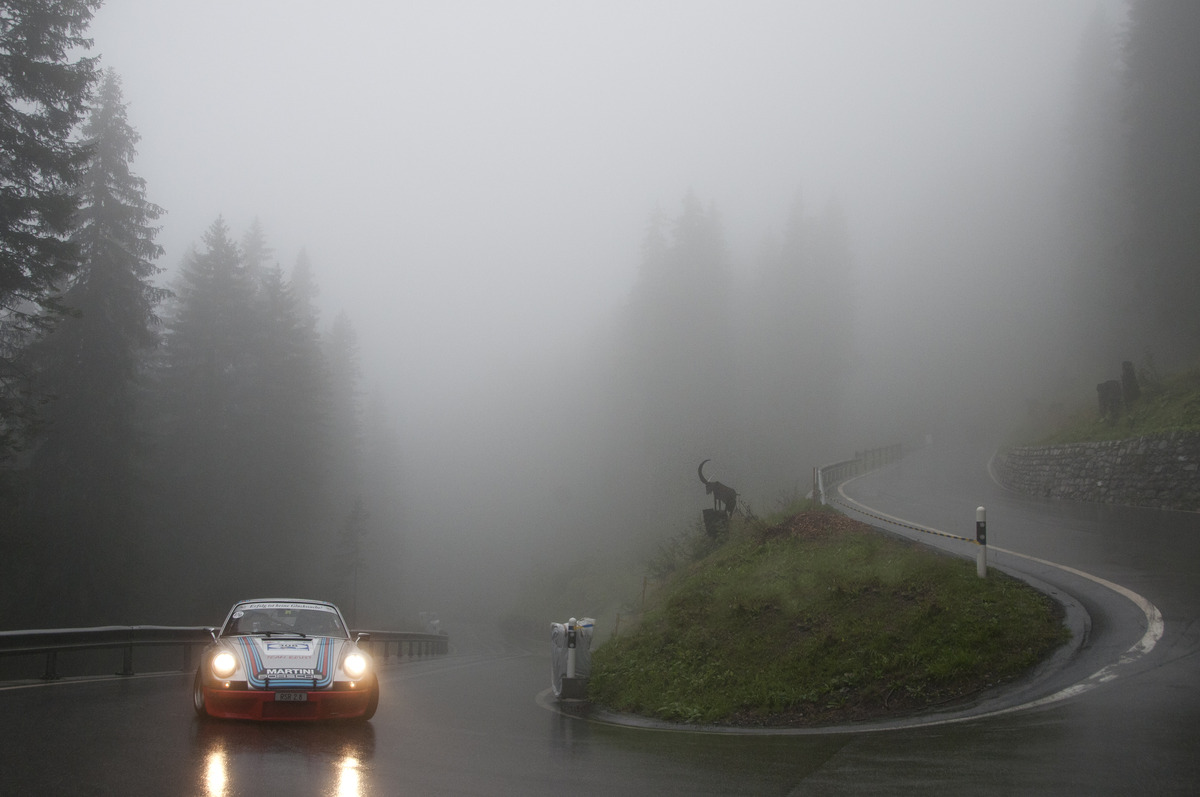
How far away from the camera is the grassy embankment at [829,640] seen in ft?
32.2

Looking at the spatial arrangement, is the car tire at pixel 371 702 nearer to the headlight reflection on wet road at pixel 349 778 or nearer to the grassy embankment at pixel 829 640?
the headlight reflection on wet road at pixel 349 778

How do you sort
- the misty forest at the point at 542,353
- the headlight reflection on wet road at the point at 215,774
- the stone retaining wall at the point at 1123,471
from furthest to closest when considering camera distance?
the misty forest at the point at 542,353
the stone retaining wall at the point at 1123,471
the headlight reflection on wet road at the point at 215,774

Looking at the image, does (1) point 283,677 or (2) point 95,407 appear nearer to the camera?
(1) point 283,677

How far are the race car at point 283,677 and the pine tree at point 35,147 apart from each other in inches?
492

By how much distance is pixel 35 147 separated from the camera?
741 inches

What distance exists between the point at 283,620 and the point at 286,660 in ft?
5.44

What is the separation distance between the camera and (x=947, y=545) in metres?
15.4

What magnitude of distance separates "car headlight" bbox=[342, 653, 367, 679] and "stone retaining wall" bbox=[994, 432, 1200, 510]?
21433 millimetres

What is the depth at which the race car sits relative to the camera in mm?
9375

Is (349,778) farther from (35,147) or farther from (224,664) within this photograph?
(35,147)

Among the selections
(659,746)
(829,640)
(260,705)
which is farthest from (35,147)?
(829,640)

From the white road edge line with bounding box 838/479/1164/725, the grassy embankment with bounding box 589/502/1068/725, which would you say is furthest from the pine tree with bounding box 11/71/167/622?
the white road edge line with bounding box 838/479/1164/725

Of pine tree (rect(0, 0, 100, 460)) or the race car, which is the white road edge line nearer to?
the race car

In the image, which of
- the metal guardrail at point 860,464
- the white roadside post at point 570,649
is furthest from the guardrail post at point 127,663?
the metal guardrail at point 860,464
